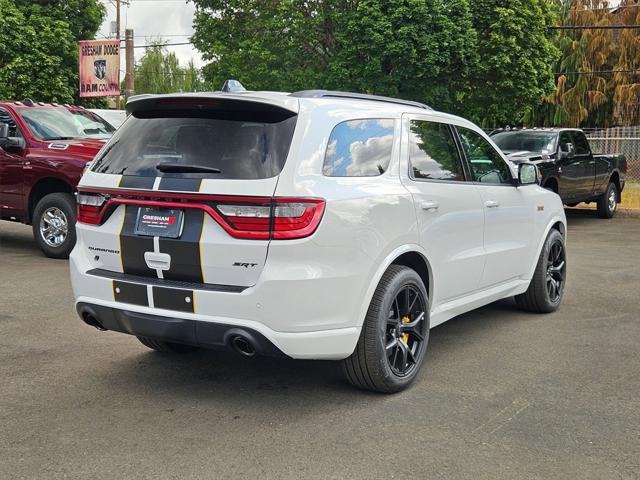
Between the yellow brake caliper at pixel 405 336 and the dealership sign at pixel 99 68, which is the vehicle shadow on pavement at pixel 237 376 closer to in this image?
the yellow brake caliper at pixel 405 336

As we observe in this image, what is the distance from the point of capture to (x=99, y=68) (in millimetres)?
27734

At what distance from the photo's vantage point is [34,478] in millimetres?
3486

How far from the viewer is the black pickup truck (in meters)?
13.6

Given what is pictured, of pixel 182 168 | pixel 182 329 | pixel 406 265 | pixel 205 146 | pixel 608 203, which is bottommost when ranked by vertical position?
pixel 608 203

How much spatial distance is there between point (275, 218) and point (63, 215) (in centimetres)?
664

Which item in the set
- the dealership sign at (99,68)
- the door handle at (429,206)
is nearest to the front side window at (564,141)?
the door handle at (429,206)

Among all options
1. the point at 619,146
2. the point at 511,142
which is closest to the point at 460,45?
the point at 511,142

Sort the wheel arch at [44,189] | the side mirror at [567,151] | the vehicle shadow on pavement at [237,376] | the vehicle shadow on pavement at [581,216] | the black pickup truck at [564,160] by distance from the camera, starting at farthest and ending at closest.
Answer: the vehicle shadow on pavement at [581,216] → the side mirror at [567,151] → the black pickup truck at [564,160] → the wheel arch at [44,189] → the vehicle shadow on pavement at [237,376]

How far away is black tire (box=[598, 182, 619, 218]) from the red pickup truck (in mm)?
10748

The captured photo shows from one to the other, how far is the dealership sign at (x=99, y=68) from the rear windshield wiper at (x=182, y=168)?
24724mm

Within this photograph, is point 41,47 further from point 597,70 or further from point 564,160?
point 597,70

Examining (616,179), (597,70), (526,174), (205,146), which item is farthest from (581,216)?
(597,70)

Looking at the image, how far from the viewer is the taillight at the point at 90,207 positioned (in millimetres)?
4543

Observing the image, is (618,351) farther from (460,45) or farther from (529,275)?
(460,45)
